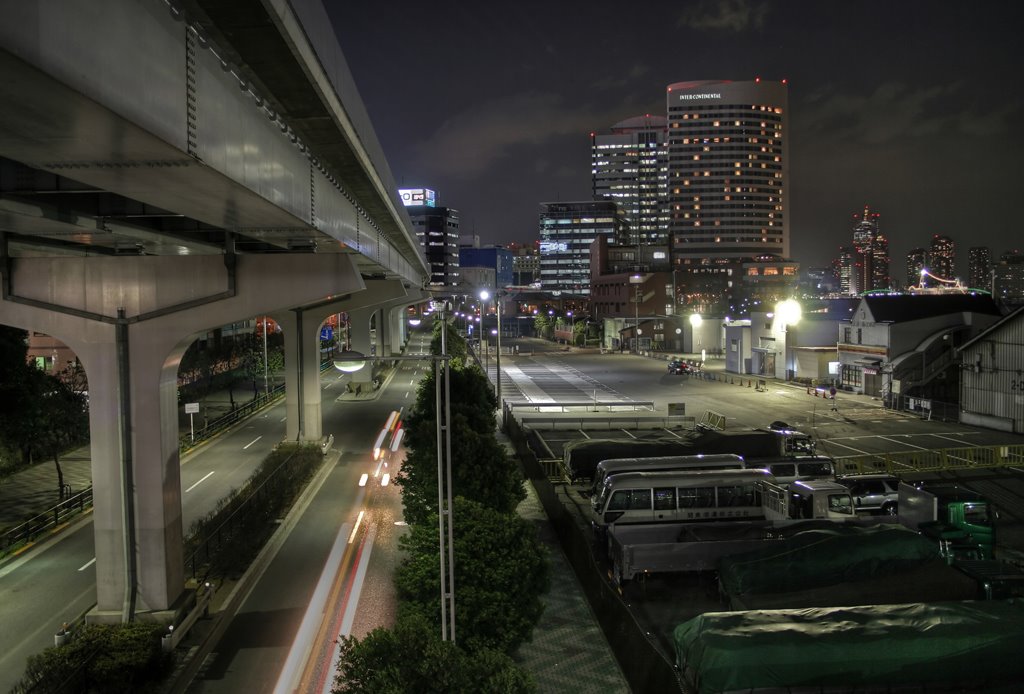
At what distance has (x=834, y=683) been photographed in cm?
858

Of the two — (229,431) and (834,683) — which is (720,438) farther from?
(229,431)

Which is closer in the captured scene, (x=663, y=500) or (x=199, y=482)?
(x=663, y=500)

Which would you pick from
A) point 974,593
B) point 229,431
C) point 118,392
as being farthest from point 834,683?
point 229,431

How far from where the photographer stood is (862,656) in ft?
28.3

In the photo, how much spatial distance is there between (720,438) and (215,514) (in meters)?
15.1

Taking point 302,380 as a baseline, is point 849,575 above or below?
below

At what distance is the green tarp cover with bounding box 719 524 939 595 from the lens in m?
11.6

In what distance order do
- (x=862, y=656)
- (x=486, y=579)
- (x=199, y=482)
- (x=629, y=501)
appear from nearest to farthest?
(x=862, y=656) < (x=486, y=579) < (x=629, y=501) < (x=199, y=482)

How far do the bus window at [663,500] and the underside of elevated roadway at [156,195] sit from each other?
26.6 feet

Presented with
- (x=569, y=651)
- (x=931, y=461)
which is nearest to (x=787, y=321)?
(x=931, y=461)

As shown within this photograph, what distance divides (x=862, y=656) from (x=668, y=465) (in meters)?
9.50

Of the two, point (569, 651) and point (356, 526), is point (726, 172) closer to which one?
point (356, 526)

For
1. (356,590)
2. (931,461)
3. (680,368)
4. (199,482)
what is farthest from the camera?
(680,368)

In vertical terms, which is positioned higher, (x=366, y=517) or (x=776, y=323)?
(x=776, y=323)
